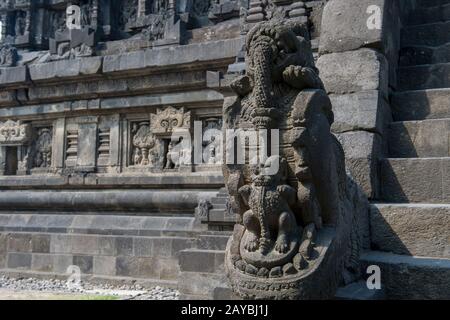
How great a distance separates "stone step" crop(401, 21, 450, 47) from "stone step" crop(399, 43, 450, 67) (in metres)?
0.15

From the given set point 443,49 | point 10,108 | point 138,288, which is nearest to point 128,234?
point 138,288

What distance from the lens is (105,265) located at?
6953mm

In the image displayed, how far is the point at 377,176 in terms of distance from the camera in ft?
15.0

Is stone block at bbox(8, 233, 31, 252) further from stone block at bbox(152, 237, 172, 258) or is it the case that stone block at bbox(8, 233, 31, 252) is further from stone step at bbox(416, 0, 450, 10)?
stone step at bbox(416, 0, 450, 10)

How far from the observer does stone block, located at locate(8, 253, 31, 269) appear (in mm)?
7555

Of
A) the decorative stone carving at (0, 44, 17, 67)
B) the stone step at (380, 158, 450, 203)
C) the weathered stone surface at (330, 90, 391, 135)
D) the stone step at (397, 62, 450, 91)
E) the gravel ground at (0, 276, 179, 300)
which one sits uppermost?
the decorative stone carving at (0, 44, 17, 67)

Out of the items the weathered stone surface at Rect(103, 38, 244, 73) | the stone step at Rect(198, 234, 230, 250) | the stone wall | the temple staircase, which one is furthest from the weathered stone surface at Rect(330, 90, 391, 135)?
the weathered stone surface at Rect(103, 38, 244, 73)

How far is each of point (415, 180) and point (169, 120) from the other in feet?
13.3

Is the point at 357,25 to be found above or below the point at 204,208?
above

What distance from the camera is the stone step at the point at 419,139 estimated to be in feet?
15.5

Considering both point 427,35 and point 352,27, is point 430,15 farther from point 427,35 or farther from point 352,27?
point 352,27

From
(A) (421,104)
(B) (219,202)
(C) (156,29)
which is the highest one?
(C) (156,29)

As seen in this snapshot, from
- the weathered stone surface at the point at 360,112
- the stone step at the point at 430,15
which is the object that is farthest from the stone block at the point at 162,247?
the stone step at the point at 430,15

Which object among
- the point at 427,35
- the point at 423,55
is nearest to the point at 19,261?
the point at 423,55
